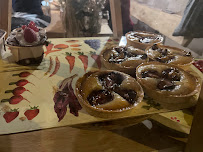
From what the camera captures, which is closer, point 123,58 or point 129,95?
point 129,95

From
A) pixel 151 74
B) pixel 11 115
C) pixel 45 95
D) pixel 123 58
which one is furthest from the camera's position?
pixel 123 58

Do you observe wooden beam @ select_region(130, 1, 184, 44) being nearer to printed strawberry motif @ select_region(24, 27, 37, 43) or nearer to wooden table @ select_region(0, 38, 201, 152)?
wooden table @ select_region(0, 38, 201, 152)

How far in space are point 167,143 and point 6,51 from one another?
36.5 inches

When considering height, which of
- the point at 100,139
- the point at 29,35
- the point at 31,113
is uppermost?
the point at 29,35

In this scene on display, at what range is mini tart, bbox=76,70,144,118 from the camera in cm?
67

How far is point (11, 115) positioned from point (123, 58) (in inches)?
22.6

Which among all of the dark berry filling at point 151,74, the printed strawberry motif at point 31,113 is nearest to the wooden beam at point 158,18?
Result: the dark berry filling at point 151,74

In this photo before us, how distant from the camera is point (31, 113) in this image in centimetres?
67

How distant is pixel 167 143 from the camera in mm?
954

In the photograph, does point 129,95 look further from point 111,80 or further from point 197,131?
point 197,131

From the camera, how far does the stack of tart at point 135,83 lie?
0.71 metres

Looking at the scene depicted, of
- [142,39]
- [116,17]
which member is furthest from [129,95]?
[116,17]

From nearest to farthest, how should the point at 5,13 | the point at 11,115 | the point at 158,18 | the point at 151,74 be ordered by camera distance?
the point at 11,115 → the point at 151,74 → the point at 5,13 → the point at 158,18

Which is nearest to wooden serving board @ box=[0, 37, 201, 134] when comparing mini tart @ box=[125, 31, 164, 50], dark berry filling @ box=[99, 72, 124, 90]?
dark berry filling @ box=[99, 72, 124, 90]
